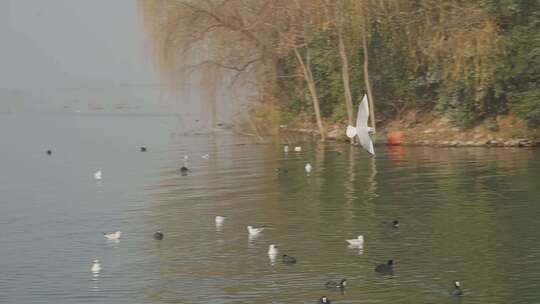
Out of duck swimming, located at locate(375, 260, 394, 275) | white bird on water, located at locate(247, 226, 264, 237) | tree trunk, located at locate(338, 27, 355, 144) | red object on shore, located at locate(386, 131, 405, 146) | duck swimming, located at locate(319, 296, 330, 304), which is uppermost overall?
tree trunk, located at locate(338, 27, 355, 144)

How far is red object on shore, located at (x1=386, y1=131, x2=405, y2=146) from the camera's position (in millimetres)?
45250

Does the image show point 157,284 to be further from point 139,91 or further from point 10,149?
point 139,91

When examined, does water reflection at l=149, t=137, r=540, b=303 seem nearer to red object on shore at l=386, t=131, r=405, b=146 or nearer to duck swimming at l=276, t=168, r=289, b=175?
duck swimming at l=276, t=168, r=289, b=175

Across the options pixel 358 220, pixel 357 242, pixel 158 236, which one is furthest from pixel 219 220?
pixel 357 242

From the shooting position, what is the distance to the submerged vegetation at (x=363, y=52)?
1679 inches

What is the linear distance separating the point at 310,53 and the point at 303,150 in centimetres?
687

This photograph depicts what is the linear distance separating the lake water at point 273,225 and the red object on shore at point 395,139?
5.17 feet

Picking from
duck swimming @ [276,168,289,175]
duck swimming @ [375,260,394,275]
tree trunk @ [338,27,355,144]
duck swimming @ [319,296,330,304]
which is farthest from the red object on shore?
duck swimming @ [319,296,330,304]

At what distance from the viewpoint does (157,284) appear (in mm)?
19781

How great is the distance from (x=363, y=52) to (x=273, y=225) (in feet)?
77.8

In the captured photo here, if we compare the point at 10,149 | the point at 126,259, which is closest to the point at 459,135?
the point at 10,149

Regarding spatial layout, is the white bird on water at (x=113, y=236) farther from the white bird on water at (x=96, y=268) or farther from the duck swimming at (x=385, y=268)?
the duck swimming at (x=385, y=268)

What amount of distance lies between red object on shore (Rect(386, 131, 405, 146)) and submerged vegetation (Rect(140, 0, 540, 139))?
2.00 m

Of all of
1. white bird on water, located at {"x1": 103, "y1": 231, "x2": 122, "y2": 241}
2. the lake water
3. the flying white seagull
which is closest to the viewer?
the lake water
